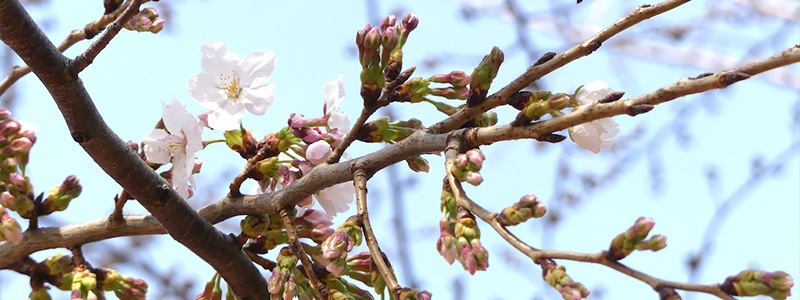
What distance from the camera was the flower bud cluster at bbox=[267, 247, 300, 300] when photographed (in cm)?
106

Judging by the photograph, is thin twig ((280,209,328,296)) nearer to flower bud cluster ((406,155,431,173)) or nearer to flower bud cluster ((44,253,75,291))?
flower bud cluster ((406,155,431,173))

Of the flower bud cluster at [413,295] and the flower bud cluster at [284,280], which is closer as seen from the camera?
the flower bud cluster at [413,295]

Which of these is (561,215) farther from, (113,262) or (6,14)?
(6,14)

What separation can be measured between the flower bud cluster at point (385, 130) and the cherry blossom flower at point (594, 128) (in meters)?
0.29

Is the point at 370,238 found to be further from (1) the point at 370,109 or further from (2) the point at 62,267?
(2) the point at 62,267

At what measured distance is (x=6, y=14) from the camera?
1.10 m

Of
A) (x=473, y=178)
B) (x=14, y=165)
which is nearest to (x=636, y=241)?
(x=473, y=178)

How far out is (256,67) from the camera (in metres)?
1.48

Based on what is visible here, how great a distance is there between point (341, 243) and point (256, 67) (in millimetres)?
625

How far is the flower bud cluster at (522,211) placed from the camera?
82 centimetres

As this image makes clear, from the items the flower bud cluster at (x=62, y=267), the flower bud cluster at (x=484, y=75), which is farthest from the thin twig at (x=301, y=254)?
the flower bud cluster at (x=62, y=267)

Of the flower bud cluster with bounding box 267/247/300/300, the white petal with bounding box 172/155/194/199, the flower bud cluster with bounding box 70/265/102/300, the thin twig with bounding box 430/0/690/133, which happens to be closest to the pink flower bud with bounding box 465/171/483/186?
the thin twig with bounding box 430/0/690/133

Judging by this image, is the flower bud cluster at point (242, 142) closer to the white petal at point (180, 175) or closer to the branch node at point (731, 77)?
the white petal at point (180, 175)

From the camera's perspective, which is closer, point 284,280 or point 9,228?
point 284,280
